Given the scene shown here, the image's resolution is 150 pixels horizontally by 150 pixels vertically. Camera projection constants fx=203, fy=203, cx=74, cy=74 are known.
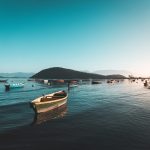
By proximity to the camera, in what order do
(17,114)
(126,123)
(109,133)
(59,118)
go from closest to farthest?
(109,133)
(126,123)
(59,118)
(17,114)

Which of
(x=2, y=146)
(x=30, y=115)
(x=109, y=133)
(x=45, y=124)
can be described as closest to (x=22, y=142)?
(x=2, y=146)

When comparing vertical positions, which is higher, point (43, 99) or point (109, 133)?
point (43, 99)

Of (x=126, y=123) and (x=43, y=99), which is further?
(x=43, y=99)

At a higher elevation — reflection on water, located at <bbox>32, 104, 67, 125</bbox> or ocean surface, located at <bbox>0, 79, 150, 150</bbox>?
reflection on water, located at <bbox>32, 104, 67, 125</bbox>

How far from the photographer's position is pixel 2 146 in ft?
69.9

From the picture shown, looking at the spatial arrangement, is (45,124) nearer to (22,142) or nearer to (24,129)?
(24,129)

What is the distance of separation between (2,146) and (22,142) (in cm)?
219

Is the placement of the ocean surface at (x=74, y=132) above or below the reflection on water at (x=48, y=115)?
below

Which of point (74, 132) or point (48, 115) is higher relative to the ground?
point (48, 115)

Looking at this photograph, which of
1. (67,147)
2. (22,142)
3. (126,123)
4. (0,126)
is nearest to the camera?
(67,147)

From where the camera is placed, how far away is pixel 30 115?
3653 centimetres

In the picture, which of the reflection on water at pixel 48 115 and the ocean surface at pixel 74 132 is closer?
the ocean surface at pixel 74 132

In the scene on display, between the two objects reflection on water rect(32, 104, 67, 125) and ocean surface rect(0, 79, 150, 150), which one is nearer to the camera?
ocean surface rect(0, 79, 150, 150)

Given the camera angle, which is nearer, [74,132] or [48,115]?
[74,132]
